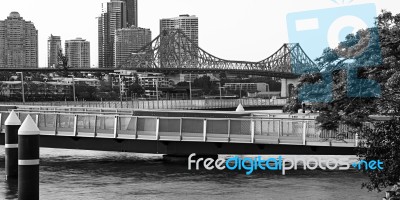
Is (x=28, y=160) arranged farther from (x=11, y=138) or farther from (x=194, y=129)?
(x=194, y=129)

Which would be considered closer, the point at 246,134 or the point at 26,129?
the point at 26,129

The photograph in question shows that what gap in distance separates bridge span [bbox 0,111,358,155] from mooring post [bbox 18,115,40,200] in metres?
19.5

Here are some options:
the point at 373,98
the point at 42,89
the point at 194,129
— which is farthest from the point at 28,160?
the point at 42,89

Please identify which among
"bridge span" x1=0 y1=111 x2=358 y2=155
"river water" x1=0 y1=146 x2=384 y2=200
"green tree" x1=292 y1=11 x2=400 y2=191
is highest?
"green tree" x1=292 y1=11 x2=400 y2=191

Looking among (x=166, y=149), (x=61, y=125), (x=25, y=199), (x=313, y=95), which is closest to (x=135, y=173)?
(x=166, y=149)

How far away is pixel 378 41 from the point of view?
23.6 m

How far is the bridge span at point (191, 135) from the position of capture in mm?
36750

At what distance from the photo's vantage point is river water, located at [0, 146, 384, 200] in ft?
103

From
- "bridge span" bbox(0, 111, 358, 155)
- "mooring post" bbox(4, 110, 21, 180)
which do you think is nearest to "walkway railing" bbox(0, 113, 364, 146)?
"bridge span" bbox(0, 111, 358, 155)

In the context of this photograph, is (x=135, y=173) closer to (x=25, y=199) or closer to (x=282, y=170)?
(x=282, y=170)

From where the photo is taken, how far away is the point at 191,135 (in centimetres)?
3881

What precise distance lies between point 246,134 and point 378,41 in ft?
51.2

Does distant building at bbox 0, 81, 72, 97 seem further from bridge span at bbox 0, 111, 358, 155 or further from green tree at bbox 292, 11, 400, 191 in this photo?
green tree at bbox 292, 11, 400, 191

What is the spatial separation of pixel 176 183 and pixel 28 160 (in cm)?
1648
